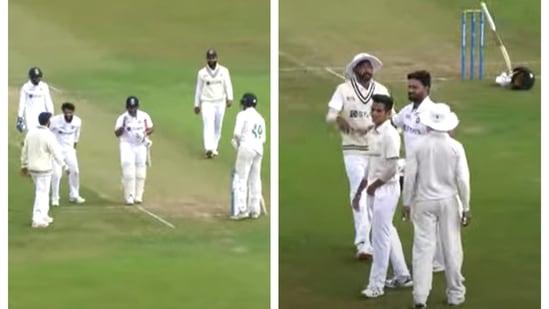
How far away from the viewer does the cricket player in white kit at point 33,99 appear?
805cm

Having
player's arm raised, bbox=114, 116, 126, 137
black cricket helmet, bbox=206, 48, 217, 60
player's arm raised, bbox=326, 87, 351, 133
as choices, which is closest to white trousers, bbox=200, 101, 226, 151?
black cricket helmet, bbox=206, 48, 217, 60

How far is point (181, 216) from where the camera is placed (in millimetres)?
8047

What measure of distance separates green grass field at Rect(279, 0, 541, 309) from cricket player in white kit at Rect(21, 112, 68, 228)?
1692 mm

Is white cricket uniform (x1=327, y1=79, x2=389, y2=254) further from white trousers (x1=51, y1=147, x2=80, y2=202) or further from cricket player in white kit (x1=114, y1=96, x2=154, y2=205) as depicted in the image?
white trousers (x1=51, y1=147, x2=80, y2=202)

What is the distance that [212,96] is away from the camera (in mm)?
8117

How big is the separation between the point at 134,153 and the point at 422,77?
2185 millimetres

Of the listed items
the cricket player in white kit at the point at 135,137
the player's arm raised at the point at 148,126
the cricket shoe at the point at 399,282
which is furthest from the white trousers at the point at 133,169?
the cricket shoe at the point at 399,282

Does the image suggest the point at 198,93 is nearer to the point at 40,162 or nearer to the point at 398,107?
the point at 40,162

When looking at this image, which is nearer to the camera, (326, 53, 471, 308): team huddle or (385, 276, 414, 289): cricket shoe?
(326, 53, 471, 308): team huddle

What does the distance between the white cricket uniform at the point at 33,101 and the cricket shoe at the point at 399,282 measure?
2768 mm

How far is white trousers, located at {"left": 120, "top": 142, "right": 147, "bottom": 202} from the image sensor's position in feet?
26.4

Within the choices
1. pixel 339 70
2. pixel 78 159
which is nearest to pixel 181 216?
pixel 78 159
